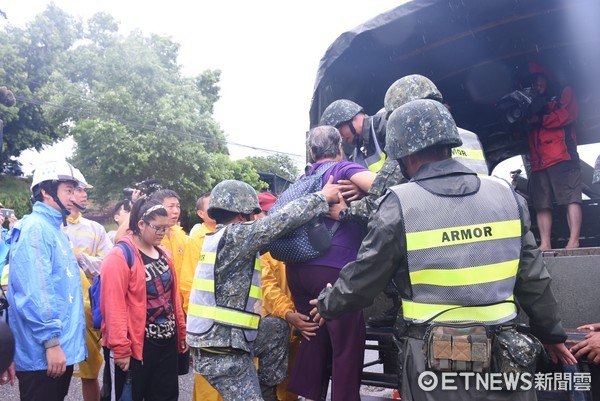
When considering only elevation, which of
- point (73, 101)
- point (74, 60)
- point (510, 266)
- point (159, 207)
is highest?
point (74, 60)

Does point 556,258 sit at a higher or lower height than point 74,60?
lower

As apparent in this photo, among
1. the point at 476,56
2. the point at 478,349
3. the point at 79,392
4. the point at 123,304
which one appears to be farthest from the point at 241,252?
the point at 79,392

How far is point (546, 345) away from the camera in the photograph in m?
2.60

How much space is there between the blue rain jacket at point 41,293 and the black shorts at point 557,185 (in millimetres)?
4084

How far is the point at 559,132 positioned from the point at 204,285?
3.57 metres

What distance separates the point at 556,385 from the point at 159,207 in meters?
2.77

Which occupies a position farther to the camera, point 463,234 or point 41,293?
point 41,293

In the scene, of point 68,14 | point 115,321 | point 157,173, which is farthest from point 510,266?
point 68,14

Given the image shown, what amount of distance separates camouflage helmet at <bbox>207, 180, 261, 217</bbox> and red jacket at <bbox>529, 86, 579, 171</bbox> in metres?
3.01

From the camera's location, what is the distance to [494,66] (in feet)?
17.3

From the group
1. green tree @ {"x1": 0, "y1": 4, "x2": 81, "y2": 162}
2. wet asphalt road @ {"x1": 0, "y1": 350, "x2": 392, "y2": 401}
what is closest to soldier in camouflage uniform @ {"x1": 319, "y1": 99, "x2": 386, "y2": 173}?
wet asphalt road @ {"x1": 0, "y1": 350, "x2": 392, "y2": 401}

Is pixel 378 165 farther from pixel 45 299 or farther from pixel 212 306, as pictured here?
pixel 45 299

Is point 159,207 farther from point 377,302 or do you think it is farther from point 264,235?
point 377,302

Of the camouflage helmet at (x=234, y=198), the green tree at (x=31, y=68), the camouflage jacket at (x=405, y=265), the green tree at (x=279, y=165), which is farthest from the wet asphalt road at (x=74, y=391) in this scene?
the green tree at (x=279, y=165)
